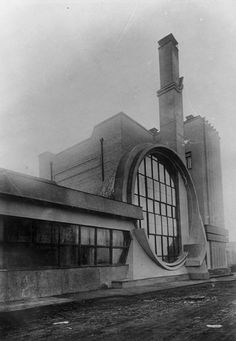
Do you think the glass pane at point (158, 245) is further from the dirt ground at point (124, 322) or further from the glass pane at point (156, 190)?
the dirt ground at point (124, 322)

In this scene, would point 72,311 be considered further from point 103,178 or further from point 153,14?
point 103,178

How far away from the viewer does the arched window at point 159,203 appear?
2175 centimetres

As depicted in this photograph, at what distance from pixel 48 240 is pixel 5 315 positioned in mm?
4633

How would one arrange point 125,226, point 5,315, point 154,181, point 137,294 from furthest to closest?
point 154,181, point 125,226, point 137,294, point 5,315

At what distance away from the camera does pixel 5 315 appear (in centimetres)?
844

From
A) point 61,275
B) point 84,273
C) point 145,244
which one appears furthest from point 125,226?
point 61,275

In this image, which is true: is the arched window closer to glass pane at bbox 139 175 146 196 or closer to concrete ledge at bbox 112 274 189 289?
glass pane at bbox 139 175 146 196

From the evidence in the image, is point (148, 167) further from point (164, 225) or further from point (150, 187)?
point (164, 225)

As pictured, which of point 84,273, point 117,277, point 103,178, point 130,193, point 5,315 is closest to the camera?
point 5,315

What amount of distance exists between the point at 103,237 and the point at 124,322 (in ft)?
29.5

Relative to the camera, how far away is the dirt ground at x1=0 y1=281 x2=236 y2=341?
19.5 ft

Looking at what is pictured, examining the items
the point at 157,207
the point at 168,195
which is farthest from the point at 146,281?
the point at 168,195

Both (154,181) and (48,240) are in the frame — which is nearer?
(48,240)

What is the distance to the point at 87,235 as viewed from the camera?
15.0 meters
